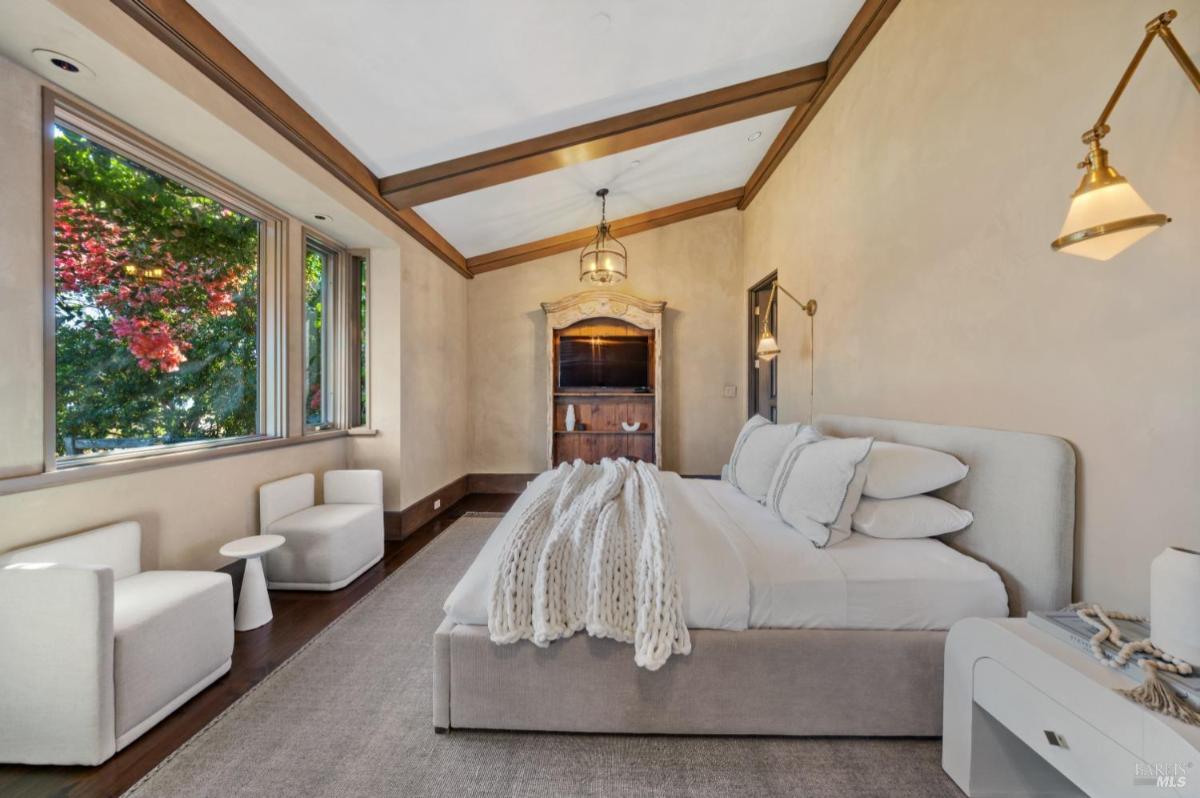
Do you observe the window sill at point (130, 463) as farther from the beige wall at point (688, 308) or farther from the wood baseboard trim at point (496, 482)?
the beige wall at point (688, 308)

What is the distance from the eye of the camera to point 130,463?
6.62 ft

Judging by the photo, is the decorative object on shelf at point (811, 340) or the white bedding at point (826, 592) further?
the decorative object on shelf at point (811, 340)

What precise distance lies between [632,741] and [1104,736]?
3.90 ft

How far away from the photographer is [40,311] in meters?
1.75

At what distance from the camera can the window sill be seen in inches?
65.8

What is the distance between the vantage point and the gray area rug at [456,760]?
1.34 meters

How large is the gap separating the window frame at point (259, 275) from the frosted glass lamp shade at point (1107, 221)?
3289 mm

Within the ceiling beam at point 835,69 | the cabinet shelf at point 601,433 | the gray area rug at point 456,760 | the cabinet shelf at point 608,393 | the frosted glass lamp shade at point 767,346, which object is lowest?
the gray area rug at point 456,760

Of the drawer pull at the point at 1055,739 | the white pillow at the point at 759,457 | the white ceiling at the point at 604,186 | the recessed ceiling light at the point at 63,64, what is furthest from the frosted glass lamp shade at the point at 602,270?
the drawer pull at the point at 1055,739

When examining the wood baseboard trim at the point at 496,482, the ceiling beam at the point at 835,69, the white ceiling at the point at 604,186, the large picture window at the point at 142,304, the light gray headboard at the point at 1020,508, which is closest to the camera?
the light gray headboard at the point at 1020,508

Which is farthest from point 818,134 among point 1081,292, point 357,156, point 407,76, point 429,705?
point 429,705

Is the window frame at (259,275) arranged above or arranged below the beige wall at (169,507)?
above

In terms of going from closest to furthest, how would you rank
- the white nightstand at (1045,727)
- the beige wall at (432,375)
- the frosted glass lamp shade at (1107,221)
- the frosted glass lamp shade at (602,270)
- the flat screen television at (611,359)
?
the white nightstand at (1045,727) → the frosted glass lamp shade at (1107,221) → the beige wall at (432,375) → the frosted glass lamp shade at (602,270) → the flat screen television at (611,359)

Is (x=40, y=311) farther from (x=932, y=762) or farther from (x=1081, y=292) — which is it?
(x=1081, y=292)
